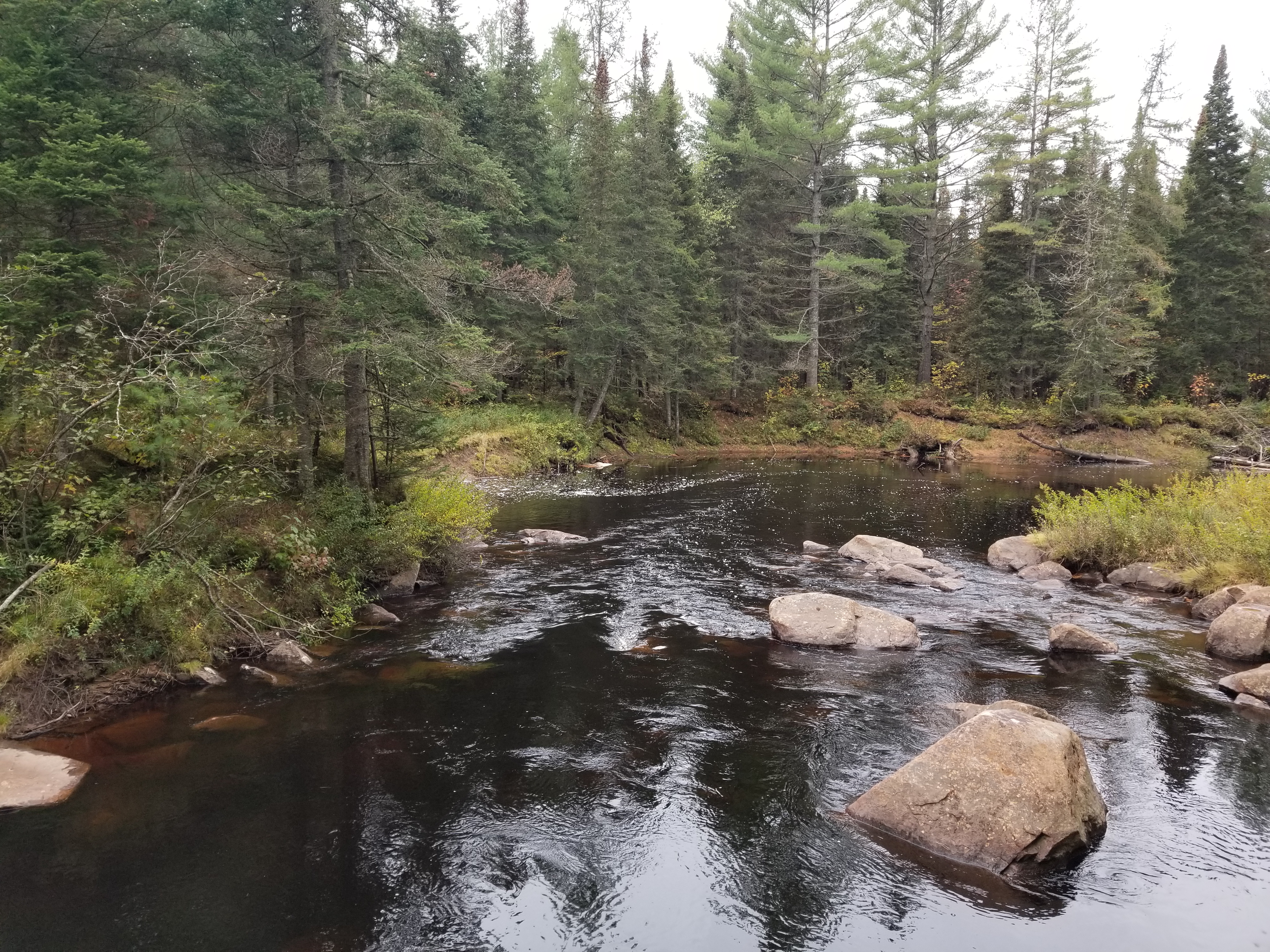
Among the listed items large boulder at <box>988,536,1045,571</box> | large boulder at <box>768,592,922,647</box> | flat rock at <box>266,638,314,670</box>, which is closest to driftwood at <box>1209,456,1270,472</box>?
large boulder at <box>988,536,1045,571</box>

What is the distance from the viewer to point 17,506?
8.36 metres

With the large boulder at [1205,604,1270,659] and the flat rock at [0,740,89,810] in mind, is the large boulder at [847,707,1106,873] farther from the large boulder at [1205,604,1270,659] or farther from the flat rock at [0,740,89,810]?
the flat rock at [0,740,89,810]

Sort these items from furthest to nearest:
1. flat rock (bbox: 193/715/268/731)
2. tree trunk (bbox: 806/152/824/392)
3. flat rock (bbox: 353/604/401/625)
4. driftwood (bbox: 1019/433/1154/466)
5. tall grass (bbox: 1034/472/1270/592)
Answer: tree trunk (bbox: 806/152/824/392)
driftwood (bbox: 1019/433/1154/466)
tall grass (bbox: 1034/472/1270/592)
flat rock (bbox: 353/604/401/625)
flat rock (bbox: 193/715/268/731)

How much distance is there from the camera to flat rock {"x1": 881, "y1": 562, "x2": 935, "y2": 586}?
13750mm

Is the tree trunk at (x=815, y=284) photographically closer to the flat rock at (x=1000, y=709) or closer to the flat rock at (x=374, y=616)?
the flat rock at (x=374, y=616)

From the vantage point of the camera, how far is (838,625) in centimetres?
1052

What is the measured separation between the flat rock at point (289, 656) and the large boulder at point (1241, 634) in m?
11.9

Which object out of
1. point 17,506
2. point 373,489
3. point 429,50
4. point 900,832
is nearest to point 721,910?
point 900,832

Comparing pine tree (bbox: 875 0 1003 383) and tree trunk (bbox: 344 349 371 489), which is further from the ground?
pine tree (bbox: 875 0 1003 383)

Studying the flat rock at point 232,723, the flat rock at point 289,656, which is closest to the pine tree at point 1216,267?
the flat rock at point 289,656

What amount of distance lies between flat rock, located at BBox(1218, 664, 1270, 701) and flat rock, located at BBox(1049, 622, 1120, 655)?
1.35m

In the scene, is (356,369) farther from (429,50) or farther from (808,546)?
(808,546)

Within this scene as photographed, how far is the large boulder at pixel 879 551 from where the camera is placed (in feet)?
49.3

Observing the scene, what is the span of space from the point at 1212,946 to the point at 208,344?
12.5 m
